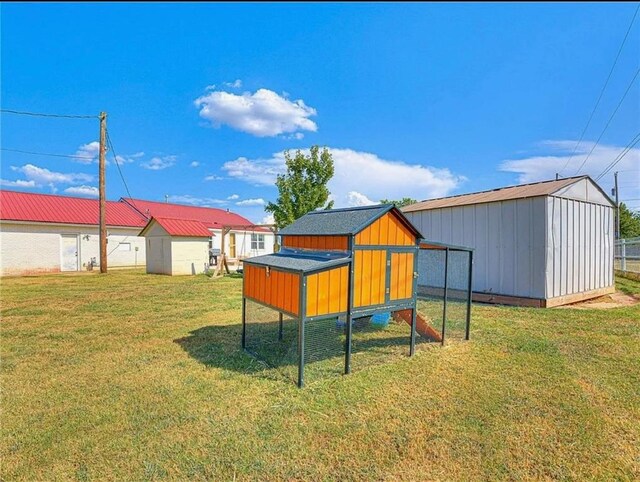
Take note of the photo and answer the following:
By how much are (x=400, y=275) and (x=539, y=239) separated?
545 centimetres

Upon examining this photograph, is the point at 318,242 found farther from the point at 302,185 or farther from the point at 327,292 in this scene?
the point at 302,185

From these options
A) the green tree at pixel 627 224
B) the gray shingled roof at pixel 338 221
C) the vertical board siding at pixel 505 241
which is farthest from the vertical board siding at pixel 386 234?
the green tree at pixel 627 224

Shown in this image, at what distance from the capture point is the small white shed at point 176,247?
1528 cm

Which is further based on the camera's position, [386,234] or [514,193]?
[514,193]

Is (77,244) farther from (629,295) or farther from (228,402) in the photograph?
(629,295)

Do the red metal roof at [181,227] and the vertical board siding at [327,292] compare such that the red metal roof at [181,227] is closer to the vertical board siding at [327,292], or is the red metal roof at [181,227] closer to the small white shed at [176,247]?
the small white shed at [176,247]

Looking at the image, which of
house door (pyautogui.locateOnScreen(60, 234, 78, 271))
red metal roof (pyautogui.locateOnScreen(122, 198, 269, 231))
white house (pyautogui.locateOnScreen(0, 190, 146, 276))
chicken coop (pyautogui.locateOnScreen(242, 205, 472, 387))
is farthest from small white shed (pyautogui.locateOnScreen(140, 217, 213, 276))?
chicken coop (pyautogui.locateOnScreen(242, 205, 472, 387))

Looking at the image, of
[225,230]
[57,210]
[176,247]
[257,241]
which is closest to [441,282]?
[225,230]

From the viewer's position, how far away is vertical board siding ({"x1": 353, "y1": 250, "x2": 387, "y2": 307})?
414 centimetres

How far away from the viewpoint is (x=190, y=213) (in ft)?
88.4

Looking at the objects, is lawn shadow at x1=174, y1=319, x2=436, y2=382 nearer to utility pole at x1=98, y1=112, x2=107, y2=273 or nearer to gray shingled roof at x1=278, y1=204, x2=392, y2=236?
gray shingled roof at x1=278, y1=204, x2=392, y2=236

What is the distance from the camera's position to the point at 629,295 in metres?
9.64

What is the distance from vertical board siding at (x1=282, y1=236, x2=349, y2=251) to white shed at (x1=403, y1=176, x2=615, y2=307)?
6.28 meters

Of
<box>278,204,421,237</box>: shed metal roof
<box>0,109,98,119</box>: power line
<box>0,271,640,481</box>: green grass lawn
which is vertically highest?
<box>0,109,98,119</box>: power line
